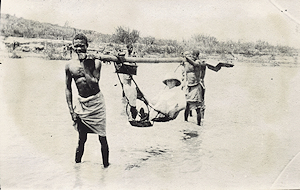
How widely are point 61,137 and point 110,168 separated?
0.56 meters

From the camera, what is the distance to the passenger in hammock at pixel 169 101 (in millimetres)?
3486

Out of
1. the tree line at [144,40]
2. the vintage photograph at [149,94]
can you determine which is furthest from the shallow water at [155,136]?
the tree line at [144,40]

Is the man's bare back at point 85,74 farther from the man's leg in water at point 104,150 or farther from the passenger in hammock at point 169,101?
the passenger in hammock at point 169,101

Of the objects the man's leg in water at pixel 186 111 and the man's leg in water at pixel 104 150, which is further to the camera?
the man's leg in water at pixel 186 111

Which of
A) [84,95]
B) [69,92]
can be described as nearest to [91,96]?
[84,95]

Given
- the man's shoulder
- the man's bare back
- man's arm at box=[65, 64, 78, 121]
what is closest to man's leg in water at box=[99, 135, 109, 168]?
man's arm at box=[65, 64, 78, 121]

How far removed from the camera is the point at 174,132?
362cm

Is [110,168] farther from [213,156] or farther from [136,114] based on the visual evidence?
[213,156]

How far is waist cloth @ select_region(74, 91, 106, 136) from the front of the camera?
3256 millimetres

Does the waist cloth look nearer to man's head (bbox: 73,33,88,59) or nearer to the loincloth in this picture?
man's head (bbox: 73,33,88,59)

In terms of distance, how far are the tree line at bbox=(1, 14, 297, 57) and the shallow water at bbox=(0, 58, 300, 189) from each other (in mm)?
184

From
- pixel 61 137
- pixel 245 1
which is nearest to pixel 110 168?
pixel 61 137

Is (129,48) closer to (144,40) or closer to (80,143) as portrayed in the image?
(144,40)

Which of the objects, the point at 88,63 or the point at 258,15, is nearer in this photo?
the point at 88,63
